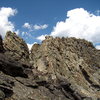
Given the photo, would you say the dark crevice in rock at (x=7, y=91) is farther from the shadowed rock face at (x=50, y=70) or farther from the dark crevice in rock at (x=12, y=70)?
the dark crevice in rock at (x=12, y=70)

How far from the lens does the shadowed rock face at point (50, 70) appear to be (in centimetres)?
4069

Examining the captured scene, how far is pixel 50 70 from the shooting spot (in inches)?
3029

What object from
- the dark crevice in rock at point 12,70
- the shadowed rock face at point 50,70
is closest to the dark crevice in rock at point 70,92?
the shadowed rock face at point 50,70

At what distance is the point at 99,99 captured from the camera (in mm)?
70625

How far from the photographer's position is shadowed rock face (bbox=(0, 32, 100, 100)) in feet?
133

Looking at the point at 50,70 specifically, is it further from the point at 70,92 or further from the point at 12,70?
the point at 12,70

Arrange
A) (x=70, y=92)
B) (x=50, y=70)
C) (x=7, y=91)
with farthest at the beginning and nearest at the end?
(x=50, y=70) < (x=70, y=92) < (x=7, y=91)

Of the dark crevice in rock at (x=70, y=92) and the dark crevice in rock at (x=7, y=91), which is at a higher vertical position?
the dark crevice in rock at (x=70, y=92)

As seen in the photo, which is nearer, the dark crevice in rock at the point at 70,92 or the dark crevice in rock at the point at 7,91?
the dark crevice in rock at the point at 7,91

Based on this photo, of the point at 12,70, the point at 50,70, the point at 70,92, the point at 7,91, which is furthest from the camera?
the point at 50,70

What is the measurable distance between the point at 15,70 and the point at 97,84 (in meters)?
44.3

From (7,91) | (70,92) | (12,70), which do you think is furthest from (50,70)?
(7,91)

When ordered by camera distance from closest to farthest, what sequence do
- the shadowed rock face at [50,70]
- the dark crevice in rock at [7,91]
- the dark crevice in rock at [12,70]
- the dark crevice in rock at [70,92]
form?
the dark crevice in rock at [7,91], the shadowed rock face at [50,70], the dark crevice in rock at [12,70], the dark crevice in rock at [70,92]

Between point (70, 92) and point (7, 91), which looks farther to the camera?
point (70, 92)
